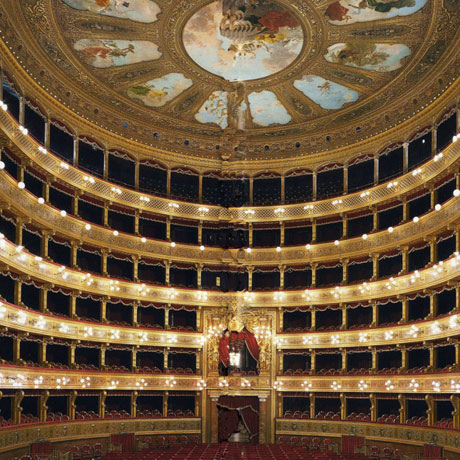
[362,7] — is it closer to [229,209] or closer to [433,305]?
[433,305]

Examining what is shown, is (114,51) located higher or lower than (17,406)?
higher

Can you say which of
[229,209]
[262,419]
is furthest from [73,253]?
[262,419]

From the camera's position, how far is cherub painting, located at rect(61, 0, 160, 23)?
24656 millimetres

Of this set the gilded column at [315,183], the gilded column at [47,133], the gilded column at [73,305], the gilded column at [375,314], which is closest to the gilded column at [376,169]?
the gilded column at [315,183]

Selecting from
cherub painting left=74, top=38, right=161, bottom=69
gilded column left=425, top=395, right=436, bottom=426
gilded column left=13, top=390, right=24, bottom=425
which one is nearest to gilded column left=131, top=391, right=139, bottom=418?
gilded column left=13, top=390, right=24, bottom=425

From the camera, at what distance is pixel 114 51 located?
28219mm

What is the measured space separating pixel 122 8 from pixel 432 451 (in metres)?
21.4

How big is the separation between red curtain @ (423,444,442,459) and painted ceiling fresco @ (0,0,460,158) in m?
15.7

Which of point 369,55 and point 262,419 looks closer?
point 369,55

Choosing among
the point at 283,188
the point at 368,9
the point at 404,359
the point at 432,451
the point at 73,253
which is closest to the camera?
the point at 368,9

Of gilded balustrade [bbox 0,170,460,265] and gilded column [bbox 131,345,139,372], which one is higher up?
gilded balustrade [bbox 0,170,460,265]

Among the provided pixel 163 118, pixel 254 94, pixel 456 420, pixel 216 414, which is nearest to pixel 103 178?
pixel 163 118

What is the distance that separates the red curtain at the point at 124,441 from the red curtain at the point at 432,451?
13709 millimetres

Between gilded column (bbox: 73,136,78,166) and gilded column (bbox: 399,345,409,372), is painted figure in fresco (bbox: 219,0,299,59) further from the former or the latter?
gilded column (bbox: 399,345,409,372)
